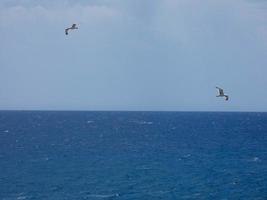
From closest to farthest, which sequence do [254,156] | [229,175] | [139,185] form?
[139,185], [229,175], [254,156]

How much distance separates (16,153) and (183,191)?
52.4m

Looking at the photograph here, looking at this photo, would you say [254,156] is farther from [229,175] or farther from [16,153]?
[16,153]

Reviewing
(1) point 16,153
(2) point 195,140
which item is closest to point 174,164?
(1) point 16,153

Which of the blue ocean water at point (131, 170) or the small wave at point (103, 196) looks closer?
the small wave at point (103, 196)

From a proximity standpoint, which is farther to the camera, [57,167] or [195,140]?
[195,140]

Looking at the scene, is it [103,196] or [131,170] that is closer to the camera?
[103,196]

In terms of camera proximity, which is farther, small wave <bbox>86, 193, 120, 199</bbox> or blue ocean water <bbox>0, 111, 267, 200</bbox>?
blue ocean water <bbox>0, 111, 267, 200</bbox>

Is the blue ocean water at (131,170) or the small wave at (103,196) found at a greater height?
the blue ocean water at (131,170)

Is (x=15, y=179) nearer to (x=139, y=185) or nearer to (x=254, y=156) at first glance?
(x=139, y=185)

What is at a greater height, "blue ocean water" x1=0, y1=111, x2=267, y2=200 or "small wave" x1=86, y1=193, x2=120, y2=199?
"blue ocean water" x1=0, y1=111, x2=267, y2=200

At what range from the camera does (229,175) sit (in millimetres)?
81812

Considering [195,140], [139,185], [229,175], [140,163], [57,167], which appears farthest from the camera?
[195,140]

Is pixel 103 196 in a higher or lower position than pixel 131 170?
lower

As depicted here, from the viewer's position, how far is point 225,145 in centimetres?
13200
